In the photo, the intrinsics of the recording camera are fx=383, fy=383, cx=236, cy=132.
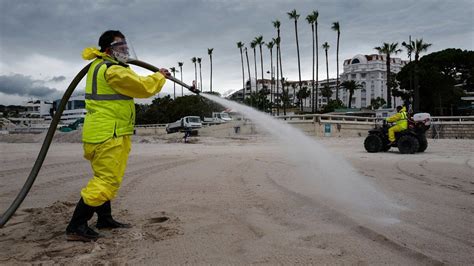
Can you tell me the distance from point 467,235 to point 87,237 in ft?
11.6

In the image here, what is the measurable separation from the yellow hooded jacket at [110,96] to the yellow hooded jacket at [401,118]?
11.3m

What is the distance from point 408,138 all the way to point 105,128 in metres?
12.0

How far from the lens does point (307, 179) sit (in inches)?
278

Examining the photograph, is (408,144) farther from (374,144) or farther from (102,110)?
(102,110)

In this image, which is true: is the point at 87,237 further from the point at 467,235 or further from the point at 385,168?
the point at 385,168

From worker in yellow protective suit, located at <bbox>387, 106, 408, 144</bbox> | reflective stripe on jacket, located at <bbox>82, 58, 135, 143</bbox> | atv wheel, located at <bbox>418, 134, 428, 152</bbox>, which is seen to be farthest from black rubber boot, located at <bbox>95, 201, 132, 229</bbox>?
atv wheel, located at <bbox>418, 134, 428, 152</bbox>

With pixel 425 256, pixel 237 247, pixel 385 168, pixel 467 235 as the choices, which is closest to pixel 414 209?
pixel 467 235

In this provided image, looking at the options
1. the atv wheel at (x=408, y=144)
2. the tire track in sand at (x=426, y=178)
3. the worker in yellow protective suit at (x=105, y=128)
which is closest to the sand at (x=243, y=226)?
the tire track in sand at (x=426, y=178)

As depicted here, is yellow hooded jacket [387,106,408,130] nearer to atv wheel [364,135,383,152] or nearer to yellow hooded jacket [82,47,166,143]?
atv wheel [364,135,383,152]

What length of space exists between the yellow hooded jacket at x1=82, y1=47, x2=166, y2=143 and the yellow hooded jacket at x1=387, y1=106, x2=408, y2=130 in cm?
1129

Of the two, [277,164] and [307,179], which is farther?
[277,164]

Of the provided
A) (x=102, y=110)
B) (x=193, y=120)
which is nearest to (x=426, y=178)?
(x=102, y=110)

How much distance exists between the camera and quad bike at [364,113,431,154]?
13.1 metres

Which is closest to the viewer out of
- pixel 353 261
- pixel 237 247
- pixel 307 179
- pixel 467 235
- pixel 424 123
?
pixel 353 261
